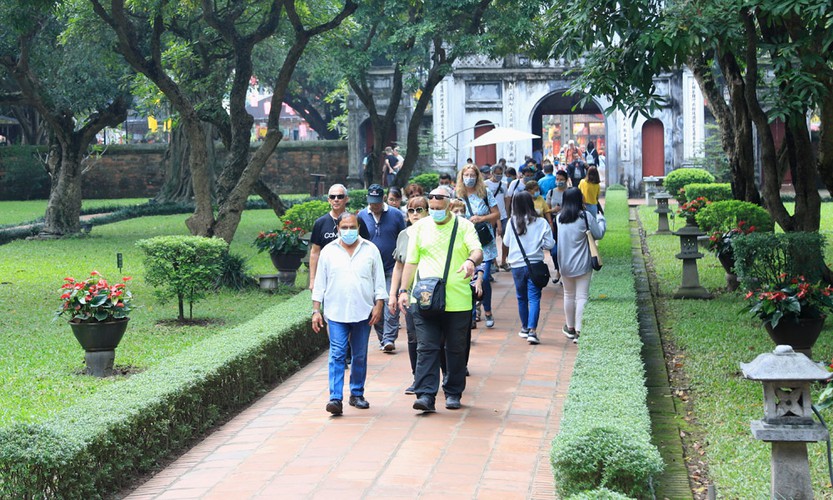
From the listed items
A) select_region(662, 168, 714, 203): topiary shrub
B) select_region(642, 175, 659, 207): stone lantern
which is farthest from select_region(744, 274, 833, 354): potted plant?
select_region(642, 175, 659, 207): stone lantern

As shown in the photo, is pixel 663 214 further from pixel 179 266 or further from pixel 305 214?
pixel 179 266

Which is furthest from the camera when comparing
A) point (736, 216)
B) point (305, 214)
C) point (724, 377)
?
point (305, 214)

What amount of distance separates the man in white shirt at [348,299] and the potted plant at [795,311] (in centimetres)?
350

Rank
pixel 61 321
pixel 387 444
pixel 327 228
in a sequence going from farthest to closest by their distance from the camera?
pixel 61 321 < pixel 327 228 < pixel 387 444

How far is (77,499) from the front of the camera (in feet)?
20.8

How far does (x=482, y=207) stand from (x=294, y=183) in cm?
3077

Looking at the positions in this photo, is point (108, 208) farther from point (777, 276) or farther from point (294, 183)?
point (777, 276)

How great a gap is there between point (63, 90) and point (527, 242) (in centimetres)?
1597

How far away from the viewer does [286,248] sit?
54.4ft

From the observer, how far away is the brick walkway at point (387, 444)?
6.71 m

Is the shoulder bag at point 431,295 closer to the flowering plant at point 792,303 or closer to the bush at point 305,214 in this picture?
the flowering plant at point 792,303

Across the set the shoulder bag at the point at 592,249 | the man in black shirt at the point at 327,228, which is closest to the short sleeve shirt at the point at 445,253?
the man in black shirt at the point at 327,228

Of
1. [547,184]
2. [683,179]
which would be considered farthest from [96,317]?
[683,179]

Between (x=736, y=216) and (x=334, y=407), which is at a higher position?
(x=736, y=216)
